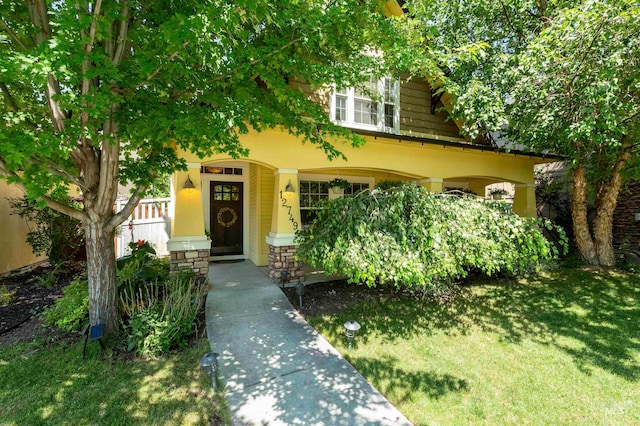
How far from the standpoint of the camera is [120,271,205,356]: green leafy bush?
389cm

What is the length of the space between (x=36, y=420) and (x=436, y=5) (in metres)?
10.3

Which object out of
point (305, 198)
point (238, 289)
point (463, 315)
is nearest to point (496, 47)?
point (305, 198)

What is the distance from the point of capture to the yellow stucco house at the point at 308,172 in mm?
6340

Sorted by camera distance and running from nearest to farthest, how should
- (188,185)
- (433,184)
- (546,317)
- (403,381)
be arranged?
(403,381) → (546,317) → (188,185) → (433,184)

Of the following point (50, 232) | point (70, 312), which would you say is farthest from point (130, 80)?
point (50, 232)

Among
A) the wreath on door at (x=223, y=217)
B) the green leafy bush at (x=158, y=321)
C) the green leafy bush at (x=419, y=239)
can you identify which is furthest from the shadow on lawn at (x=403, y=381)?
the wreath on door at (x=223, y=217)

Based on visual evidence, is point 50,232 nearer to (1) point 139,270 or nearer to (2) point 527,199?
(1) point 139,270

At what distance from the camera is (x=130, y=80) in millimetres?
3314

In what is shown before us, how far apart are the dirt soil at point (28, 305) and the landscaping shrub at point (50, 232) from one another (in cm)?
53

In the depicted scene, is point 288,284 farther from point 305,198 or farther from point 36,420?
point 36,420

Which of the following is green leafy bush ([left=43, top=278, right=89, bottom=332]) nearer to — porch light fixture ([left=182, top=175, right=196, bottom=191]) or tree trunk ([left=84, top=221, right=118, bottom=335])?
tree trunk ([left=84, top=221, right=118, bottom=335])

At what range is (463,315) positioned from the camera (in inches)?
208

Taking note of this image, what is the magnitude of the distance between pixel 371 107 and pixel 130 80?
692 cm

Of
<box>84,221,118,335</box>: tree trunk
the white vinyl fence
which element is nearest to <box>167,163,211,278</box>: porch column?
<box>84,221,118,335</box>: tree trunk
